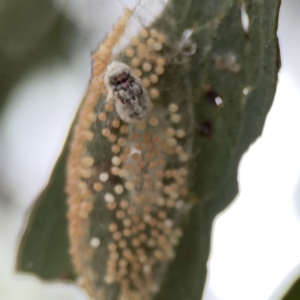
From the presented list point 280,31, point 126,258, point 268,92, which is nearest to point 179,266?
point 126,258

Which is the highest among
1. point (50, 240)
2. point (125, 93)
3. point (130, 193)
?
point (125, 93)

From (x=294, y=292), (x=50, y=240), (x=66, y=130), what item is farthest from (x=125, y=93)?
(x=294, y=292)

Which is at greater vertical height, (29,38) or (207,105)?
(207,105)

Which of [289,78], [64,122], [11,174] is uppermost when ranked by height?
[289,78]

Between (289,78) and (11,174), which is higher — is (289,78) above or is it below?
above

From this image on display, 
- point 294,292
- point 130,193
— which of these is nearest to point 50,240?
point 130,193

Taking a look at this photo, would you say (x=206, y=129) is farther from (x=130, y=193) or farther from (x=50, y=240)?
(x=50, y=240)

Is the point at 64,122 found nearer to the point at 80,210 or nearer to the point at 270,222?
the point at 80,210
